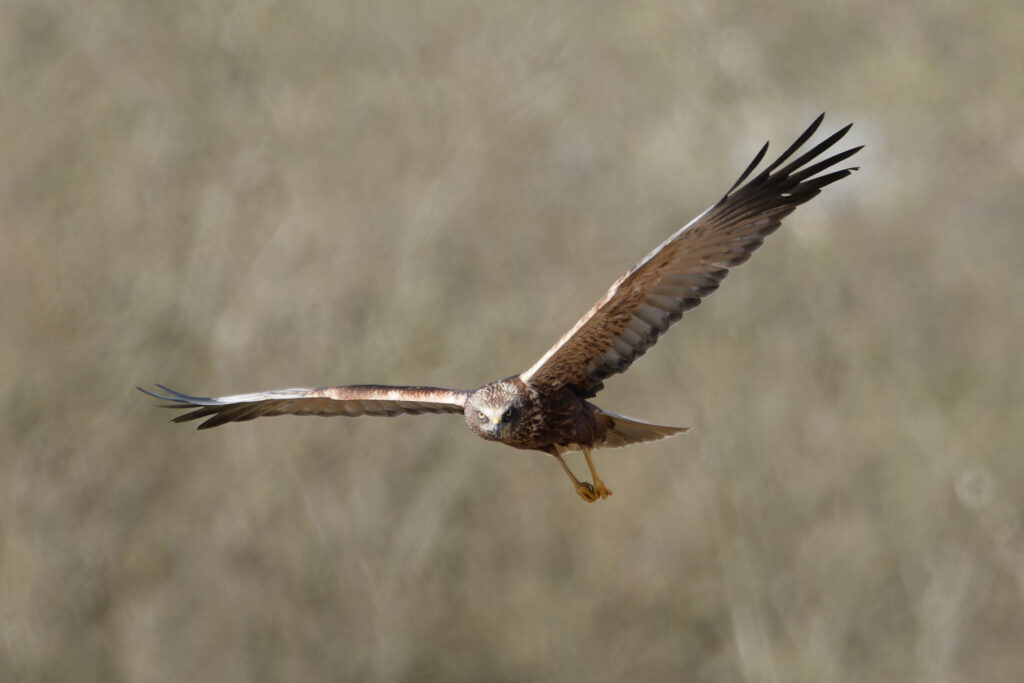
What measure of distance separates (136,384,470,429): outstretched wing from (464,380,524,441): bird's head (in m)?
0.27

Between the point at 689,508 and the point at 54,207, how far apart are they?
1129cm

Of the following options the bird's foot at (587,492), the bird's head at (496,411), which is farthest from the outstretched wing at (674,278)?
the bird's foot at (587,492)

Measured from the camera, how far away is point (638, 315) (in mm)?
6523

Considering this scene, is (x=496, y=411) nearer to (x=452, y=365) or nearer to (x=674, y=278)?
(x=674, y=278)

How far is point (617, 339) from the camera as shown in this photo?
21.5 feet

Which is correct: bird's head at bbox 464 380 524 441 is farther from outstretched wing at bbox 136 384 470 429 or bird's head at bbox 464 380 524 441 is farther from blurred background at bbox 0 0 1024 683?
blurred background at bbox 0 0 1024 683

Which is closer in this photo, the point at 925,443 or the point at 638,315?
the point at 638,315

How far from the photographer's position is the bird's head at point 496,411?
588 cm

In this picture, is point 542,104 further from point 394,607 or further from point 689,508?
point 394,607

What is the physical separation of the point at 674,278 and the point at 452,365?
12340 mm

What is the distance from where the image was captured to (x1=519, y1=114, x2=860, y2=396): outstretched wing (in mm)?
5996

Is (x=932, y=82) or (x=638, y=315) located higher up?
(x=932, y=82)

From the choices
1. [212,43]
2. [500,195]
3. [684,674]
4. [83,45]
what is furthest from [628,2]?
[684,674]

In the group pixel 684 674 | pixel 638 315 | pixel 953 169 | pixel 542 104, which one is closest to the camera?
pixel 638 315
